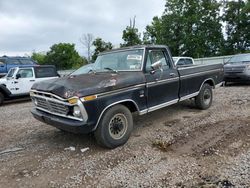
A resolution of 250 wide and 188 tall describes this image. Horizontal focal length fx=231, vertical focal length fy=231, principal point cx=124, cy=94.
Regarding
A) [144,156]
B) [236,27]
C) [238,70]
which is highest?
[236,27]

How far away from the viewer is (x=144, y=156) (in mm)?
4023

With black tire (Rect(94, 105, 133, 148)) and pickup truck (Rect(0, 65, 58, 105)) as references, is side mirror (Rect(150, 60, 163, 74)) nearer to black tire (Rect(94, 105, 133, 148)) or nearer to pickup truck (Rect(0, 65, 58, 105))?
black tire (Rect(94, 105, 133, 148))

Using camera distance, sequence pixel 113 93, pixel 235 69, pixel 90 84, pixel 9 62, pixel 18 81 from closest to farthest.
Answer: pixel 90 84 → pixel 113 93 → pixel 18 81 → pixel 235 69 → pixel 9 62

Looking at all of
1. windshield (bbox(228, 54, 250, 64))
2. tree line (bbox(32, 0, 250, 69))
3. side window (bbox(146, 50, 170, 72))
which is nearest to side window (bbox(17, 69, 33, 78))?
side window (bbox(146, 50, 170, 72))

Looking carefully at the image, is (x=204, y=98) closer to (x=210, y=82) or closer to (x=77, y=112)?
(x=210, y=82)

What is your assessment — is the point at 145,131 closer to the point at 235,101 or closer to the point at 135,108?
the point at 135,108

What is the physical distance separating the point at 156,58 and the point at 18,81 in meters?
7.86

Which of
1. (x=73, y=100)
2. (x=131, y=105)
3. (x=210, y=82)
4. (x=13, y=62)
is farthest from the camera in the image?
(x=13, y=62)

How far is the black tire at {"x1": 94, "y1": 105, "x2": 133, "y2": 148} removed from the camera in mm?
4164

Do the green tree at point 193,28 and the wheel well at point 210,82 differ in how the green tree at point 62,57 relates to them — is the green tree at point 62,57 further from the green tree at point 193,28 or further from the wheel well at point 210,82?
the wheel well at point 210,82

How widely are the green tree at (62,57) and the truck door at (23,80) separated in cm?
2941

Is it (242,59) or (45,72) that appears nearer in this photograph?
(242,59)

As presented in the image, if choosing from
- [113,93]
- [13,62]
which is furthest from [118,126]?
[13,62]

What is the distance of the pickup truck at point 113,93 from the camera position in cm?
397
